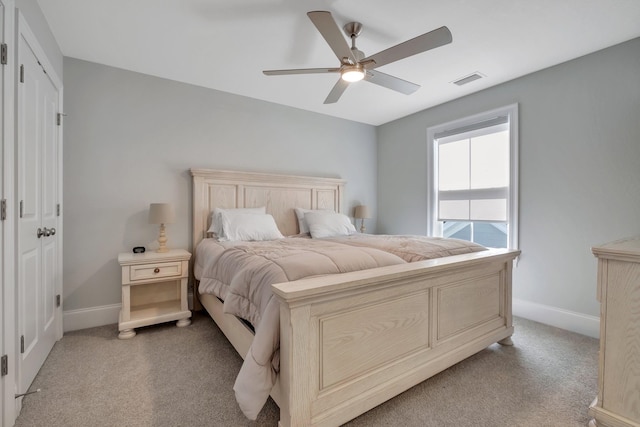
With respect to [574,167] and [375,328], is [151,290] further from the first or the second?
[574,167]

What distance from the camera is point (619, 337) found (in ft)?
4.42

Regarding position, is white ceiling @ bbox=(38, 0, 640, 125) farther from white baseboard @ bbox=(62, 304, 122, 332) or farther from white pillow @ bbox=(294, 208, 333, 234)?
white baseboard @ bbox=(62, 304, 122, 332)

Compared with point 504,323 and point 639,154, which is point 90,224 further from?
point 639,154

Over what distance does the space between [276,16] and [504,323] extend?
286 centimetres

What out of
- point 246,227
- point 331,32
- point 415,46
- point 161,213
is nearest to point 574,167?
point 415,46

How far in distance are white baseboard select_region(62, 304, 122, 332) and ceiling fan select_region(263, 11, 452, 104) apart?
2.60 meters

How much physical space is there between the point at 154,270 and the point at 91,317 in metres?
0.80

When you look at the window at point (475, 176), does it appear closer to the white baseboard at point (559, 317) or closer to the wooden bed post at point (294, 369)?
the white baseboard at point (559, 317)

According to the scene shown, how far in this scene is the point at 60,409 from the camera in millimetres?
1526

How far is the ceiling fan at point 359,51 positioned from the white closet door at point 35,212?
148 centimetres

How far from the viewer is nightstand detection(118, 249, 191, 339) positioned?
7.81 ft

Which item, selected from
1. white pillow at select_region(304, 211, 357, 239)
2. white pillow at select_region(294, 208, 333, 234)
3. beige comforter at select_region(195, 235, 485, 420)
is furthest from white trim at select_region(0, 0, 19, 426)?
white pillow at select_region(294, 208, 333, 234)

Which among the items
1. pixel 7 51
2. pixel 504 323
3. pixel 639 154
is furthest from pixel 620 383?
pixel 7 51

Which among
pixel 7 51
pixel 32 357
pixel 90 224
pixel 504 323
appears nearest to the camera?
pixel 7 51
